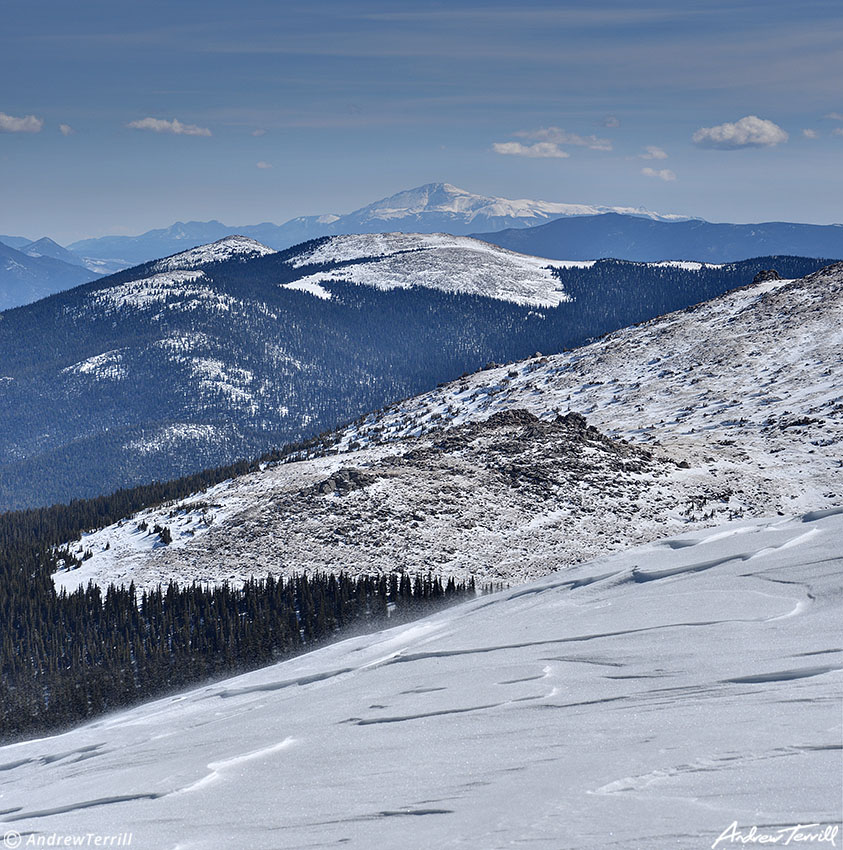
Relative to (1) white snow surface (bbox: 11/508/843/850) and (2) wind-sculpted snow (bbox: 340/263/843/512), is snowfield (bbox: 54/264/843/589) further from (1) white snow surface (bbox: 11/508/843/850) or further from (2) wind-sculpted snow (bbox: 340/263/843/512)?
(1) white snow surface (bbox: 11/508/843/850)

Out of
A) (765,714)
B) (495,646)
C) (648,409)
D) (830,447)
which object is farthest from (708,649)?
(648,409)

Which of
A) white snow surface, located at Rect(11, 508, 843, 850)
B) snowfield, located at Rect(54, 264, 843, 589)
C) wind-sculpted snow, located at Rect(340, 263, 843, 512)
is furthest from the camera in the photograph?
wind-sculpted snow, located at Rect(340, 263, 843, 512)

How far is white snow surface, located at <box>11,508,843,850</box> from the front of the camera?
1045 centimetres

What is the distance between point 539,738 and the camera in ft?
45.6

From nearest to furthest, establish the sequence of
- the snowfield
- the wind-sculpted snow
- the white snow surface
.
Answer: the white snow surface
the snowfield
the wind-sculpted snow

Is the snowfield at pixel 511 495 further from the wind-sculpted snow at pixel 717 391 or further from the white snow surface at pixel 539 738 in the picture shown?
the white snow surface at pixel 539 738

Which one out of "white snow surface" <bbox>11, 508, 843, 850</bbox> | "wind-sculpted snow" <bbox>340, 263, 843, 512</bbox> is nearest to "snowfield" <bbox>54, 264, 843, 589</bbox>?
"wind-sculpted snow" <bbox>340, 263, 843, 512</bbox>

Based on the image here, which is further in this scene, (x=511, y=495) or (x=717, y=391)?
(x=717, y=391)

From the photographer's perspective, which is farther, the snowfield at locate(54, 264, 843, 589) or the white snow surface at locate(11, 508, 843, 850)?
the snowfield at locate(54, 264, 843, 589)

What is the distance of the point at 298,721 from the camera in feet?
61.2

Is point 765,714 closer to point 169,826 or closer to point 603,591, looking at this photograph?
point 169,826

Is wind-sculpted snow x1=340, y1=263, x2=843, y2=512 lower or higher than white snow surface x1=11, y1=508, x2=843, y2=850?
higher

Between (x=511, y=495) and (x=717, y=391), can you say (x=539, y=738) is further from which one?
(x=717, y=391)

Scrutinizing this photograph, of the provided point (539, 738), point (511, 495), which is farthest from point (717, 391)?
point (539, 738)
